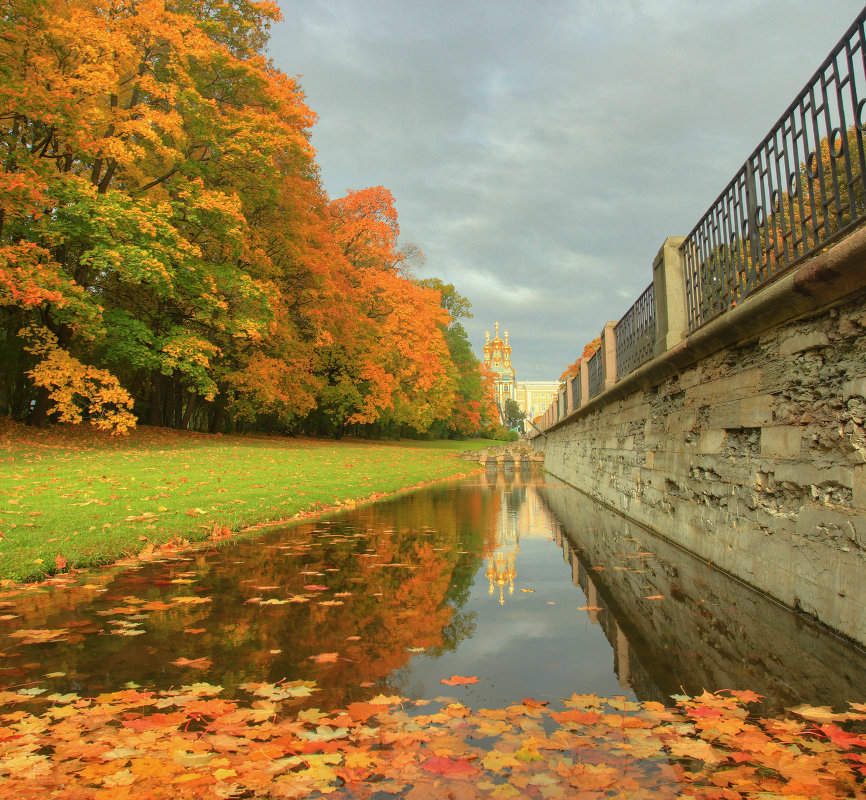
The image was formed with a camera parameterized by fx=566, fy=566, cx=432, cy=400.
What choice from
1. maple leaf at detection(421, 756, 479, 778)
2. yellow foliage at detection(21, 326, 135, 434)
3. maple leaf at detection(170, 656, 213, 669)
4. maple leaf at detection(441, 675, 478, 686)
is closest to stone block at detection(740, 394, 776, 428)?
maple leaf at detection(441, 675, 478, 686)

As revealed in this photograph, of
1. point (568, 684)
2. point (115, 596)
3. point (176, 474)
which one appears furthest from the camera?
point (176, 474)

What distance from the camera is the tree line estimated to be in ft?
47.6

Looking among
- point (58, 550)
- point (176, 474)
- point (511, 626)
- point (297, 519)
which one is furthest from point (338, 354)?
point (511, 626)

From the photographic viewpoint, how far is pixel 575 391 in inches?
730


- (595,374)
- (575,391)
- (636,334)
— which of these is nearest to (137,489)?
(636,334)

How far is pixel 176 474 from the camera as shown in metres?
11.8

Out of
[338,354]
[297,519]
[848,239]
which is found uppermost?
[338,354]

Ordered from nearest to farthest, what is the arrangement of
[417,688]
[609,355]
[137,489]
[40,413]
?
[417,688], [137,489], [609,355], [40,413]

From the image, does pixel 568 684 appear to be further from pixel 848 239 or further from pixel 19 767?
pixel 848 239

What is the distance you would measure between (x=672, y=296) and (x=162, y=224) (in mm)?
13436

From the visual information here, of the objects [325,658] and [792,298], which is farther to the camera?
[792,298]

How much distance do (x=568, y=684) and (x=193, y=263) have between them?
Result: 17.3 meters

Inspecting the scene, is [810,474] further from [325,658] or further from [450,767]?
[325,658]

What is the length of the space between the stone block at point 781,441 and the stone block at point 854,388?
0.58 metres
